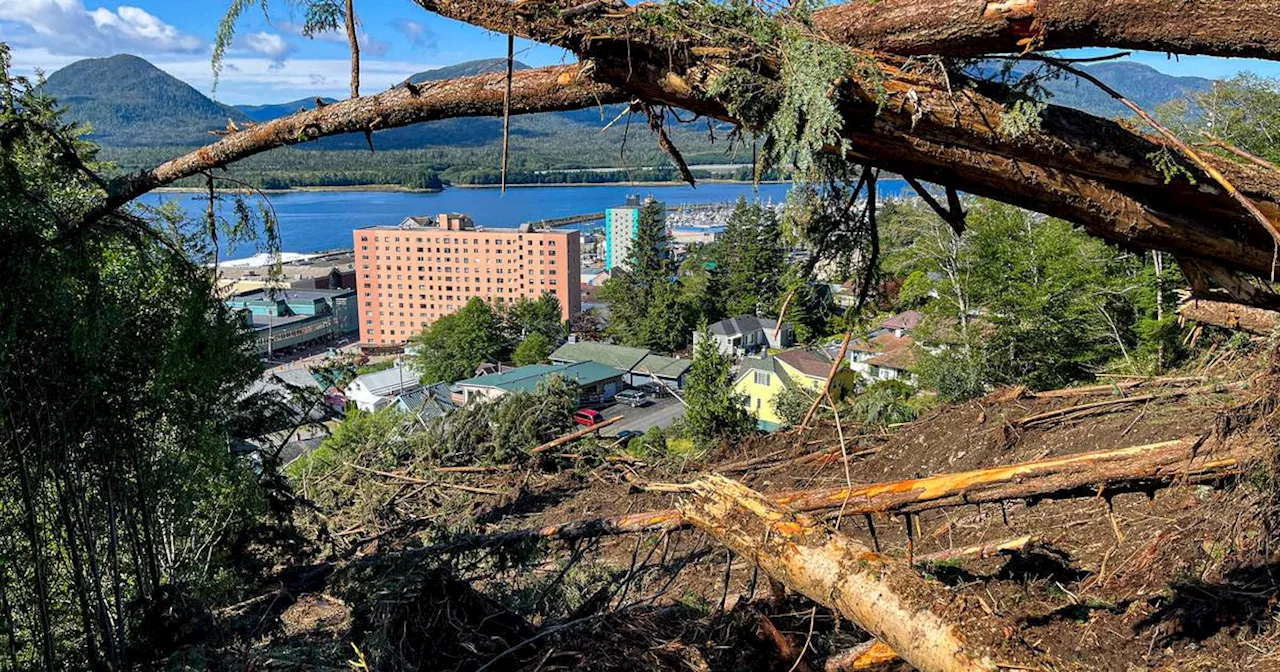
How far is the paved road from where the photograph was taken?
24.8 metres

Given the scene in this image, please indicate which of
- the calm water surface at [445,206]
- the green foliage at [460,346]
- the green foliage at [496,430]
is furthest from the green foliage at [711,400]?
the calm water surface at [445,206]

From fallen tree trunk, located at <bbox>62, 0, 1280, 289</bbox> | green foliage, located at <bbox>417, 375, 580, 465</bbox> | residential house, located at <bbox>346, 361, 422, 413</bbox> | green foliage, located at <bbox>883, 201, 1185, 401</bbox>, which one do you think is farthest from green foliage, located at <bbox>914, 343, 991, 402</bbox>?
residential house, located at <bbox>346, 361, 422, 413</bbox>

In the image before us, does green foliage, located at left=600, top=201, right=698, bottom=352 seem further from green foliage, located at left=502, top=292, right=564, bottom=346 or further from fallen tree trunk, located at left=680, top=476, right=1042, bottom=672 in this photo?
fallen tree trunk, located at left=680, top=476, right=1042, bottom=672

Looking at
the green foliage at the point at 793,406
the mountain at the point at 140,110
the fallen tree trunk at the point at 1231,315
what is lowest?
the green foliage at the point at 793,406

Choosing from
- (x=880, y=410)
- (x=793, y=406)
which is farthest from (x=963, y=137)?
(x=793, y=406)

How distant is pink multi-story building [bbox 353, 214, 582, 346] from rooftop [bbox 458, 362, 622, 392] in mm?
28610

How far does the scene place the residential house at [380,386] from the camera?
98.2 ft

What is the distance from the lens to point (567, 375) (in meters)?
27.0

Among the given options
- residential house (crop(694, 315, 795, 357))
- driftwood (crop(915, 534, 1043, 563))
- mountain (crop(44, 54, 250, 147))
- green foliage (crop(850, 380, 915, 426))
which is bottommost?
residential house (crop(694, 315, 795, 357))

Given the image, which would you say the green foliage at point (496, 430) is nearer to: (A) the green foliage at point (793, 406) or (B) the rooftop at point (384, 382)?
(A) the green foliage at point (793, 406)

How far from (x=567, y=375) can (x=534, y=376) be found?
1636 millimetres

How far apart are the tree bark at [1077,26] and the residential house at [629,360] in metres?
30.5

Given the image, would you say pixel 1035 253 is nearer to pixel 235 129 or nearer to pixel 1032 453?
pixel 1032 453

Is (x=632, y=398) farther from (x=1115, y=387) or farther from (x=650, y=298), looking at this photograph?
(x=1115, y=387)
